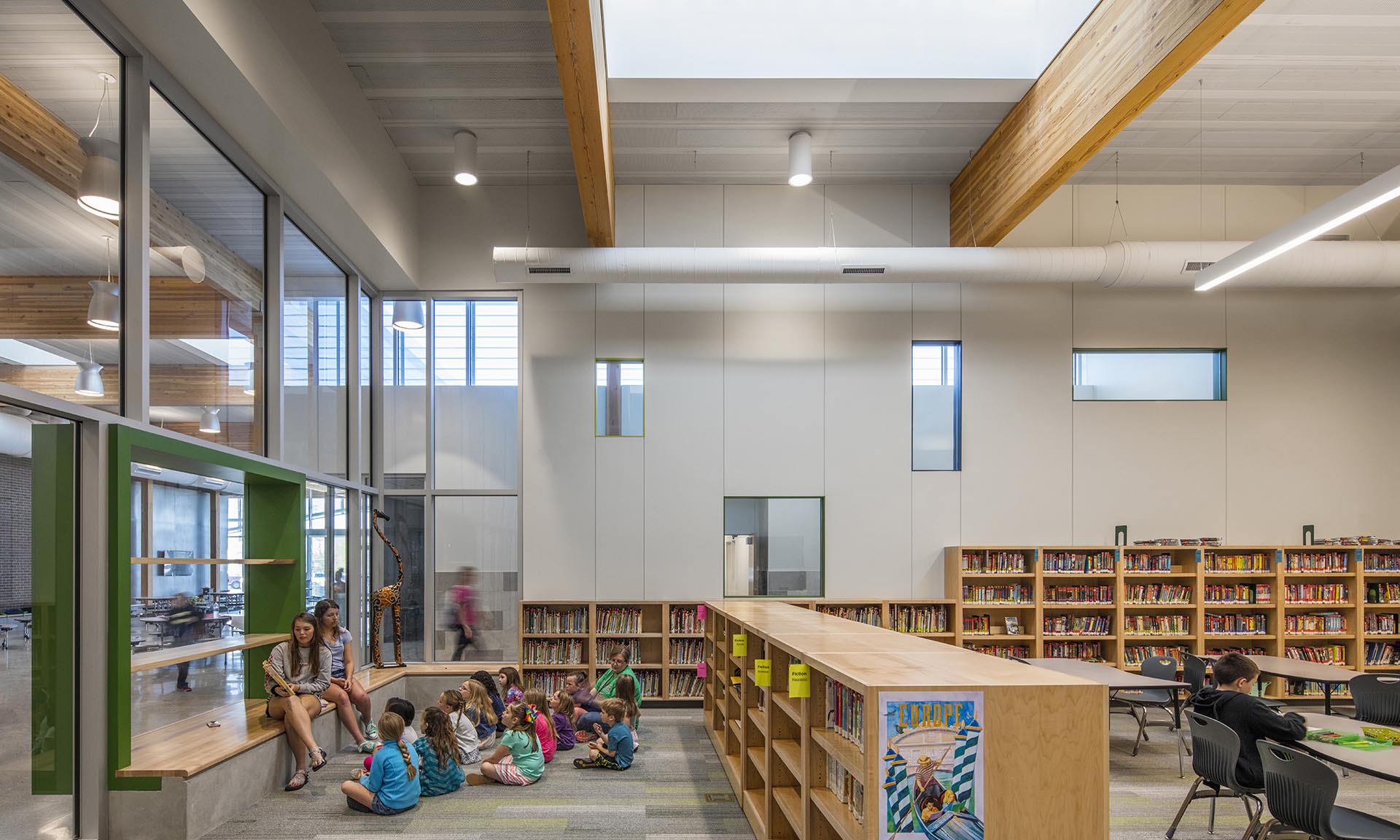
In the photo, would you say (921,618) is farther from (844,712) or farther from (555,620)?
(844,712)

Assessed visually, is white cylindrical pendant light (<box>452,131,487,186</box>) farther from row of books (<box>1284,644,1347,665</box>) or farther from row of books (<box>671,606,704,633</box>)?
row of books (<box>1284,644,1347,665</box>)

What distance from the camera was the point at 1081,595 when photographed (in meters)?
9.54

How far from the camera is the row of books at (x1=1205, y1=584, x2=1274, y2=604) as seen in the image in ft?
31.2

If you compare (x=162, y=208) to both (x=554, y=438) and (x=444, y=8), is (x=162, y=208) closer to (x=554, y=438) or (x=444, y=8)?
(x=444, y=8)

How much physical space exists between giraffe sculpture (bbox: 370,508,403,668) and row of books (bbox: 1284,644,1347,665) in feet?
30.6

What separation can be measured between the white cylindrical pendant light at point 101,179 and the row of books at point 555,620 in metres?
5.85

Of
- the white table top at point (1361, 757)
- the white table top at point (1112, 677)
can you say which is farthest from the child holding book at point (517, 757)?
the white table top at point (1361, 757)

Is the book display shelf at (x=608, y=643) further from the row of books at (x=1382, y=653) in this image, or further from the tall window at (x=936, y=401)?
the row of books at (x=1382, y=653)

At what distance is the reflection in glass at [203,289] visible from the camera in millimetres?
5539

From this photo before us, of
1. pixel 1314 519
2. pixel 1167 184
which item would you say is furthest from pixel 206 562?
pixel 1314 519

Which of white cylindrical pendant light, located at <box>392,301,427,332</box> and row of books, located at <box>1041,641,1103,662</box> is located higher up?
A: white cylindrical pendant light, located at <box>392,301,427,332</box>

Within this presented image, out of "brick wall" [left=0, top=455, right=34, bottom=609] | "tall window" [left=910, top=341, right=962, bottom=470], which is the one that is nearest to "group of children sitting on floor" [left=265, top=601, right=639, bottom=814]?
"brick wall" [left=0, top=455, right=34, bottom=609]

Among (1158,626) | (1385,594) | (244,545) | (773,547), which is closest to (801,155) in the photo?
(773,547)

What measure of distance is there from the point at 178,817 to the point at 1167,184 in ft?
35.8
